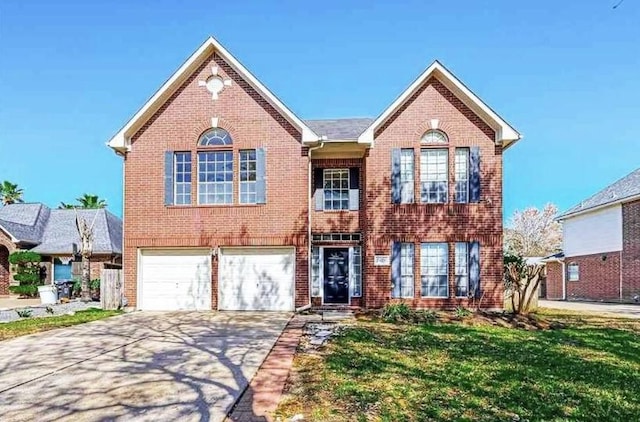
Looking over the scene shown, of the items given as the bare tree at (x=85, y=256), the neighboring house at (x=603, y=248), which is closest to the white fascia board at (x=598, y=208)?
the neighboring house at (x=603, y=248)

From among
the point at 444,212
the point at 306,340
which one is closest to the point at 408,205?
the point at 444,212

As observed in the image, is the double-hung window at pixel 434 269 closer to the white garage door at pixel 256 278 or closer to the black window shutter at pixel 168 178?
the white garage door at pixel 256 278

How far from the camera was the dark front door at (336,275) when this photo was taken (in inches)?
672

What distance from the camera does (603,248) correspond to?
25.9m

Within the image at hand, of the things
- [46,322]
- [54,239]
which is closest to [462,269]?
[46,322]

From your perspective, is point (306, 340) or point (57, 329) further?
point (57, 329)

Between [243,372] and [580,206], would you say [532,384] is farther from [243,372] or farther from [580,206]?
[580,206]

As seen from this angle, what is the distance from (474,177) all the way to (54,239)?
22.5 m

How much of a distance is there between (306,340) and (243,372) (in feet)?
10.1

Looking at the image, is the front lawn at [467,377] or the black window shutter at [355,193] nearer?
the front lawn at [467,377]

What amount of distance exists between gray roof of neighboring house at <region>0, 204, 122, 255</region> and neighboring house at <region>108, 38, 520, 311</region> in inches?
408

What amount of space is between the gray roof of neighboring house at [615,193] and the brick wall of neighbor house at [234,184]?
1745 centimetres

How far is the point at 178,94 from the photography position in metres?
16.6

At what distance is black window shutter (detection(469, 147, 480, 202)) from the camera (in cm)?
1598
